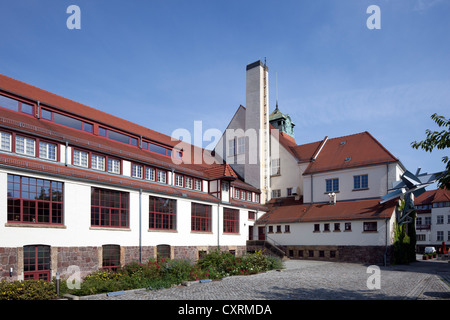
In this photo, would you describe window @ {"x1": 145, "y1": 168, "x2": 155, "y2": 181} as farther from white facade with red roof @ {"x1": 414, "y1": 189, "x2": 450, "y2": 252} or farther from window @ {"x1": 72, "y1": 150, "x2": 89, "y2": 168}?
white facade with red roof @ {"x1": 414, "y1": 189, "x2": 450, "y2": 252}

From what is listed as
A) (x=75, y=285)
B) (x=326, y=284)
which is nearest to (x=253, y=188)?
(x=326, y=284)

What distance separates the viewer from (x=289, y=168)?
42375 mm

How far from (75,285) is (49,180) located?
601cm

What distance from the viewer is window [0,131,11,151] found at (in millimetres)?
19172

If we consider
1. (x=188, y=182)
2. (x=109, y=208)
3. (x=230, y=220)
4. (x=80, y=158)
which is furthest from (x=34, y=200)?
(x=230, y=220)

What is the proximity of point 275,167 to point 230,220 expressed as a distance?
11262 millimetres

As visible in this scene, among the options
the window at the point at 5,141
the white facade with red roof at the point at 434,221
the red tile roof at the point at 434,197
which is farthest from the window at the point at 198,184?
the red tile roof at the point at 434,197

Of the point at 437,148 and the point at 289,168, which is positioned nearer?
the point at 437,148

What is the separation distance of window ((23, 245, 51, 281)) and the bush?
13.0 feet

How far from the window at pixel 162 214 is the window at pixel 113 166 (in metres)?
3.21

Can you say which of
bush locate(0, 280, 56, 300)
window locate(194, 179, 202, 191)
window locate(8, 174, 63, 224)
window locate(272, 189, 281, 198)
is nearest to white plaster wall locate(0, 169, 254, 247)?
window locate(8, 174, 63, 224)

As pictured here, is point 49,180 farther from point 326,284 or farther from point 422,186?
point 422,186

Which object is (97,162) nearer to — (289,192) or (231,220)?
(231,220)

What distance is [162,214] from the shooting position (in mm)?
26969
